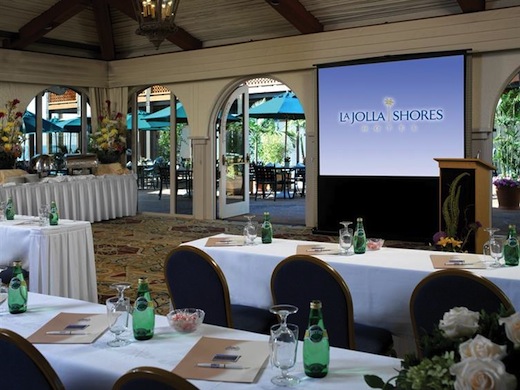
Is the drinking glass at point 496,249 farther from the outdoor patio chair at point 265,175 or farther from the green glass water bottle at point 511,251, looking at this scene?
the outdoor patio chair at point 265,175

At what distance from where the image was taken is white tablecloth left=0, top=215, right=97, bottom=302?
16.2 ft

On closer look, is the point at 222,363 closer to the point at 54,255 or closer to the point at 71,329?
the point at 71,329

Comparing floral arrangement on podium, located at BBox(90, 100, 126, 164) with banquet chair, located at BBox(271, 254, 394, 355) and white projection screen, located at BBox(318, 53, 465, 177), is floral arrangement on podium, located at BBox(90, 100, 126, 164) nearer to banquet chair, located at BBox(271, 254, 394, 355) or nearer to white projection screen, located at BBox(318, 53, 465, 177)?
white projection screen, located at BBox(318, 53, 465, 177)

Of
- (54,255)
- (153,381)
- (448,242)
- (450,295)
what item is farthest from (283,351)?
(54,255)

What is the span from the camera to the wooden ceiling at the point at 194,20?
929 centimetres

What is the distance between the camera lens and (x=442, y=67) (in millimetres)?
8523

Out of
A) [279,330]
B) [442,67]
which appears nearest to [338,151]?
[442,67]

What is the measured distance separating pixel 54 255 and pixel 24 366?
132 inches

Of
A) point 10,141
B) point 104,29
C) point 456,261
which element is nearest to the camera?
point 456,261

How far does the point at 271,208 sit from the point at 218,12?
4.45 meters

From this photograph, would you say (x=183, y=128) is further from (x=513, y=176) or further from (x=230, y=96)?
(x=513, y=176)

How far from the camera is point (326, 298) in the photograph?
3027 millimetres

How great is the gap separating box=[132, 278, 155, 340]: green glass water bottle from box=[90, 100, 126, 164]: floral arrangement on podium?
1002 centimetres

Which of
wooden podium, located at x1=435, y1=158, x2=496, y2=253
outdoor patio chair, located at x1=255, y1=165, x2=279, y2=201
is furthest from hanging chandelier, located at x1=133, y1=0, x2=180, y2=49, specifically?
outdoor patio chair, located at x1=255, y1=165, x2=279, y2=201
